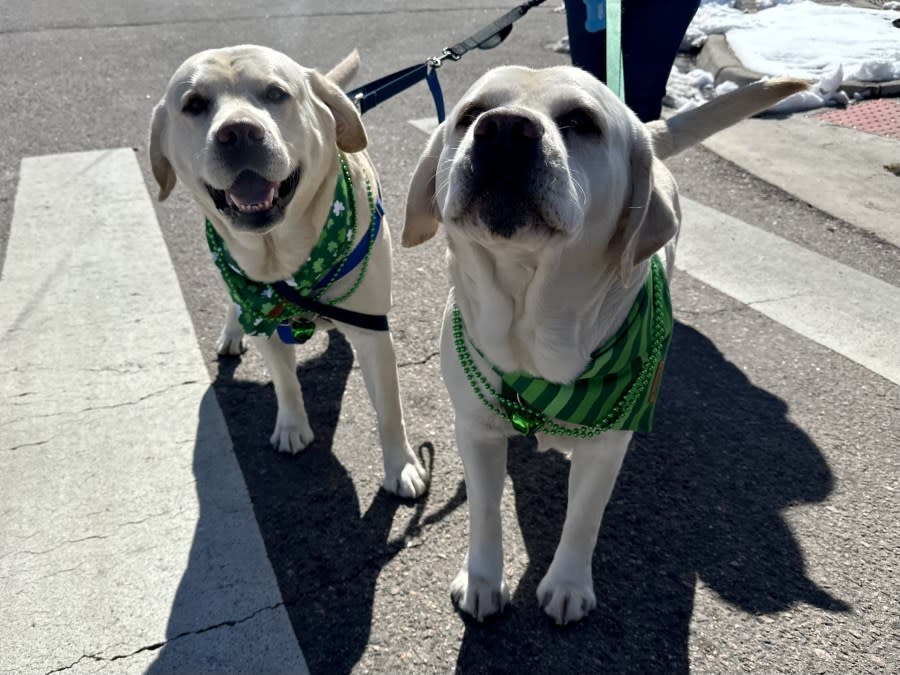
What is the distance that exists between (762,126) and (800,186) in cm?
131

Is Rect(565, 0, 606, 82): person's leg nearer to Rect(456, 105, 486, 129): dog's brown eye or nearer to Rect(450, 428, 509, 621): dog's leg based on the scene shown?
Rect(456, 105, 486, 129): dog's brown eye

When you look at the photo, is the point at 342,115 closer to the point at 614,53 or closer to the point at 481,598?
the point at 614,53

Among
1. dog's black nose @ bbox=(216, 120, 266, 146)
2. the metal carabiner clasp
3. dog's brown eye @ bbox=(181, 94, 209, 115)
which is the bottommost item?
the metal carabiner clasp

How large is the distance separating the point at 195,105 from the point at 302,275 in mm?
701

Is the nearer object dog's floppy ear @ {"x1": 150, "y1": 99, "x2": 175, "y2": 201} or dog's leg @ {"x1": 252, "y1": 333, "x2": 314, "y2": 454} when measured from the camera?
dog's floppy ear @ {"x1": 150, "y1": 99, "x2": 175, "y2": 201}

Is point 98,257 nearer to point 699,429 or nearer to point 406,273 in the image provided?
point 406,273

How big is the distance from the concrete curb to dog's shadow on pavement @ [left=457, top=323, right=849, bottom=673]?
4490mm

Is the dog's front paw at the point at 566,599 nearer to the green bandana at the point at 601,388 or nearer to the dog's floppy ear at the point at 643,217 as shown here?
the green bandana at the point at 601,388

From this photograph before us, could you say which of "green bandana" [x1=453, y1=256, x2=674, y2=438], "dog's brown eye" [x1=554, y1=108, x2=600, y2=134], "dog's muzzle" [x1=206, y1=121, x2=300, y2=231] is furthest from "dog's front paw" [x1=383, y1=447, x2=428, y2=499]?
"dog's brown eye" [x1=554, y1=108, x2=600, y2=134]

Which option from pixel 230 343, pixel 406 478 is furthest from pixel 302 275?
pixel 230 343

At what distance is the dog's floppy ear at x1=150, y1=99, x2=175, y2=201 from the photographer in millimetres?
2773

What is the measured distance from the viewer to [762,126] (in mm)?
6246

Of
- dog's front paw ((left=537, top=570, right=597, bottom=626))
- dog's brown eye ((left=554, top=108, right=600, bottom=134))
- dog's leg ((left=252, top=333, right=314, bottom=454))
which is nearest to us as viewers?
dog's brown eye ((left=554, top=108, right=600, bottom=134))

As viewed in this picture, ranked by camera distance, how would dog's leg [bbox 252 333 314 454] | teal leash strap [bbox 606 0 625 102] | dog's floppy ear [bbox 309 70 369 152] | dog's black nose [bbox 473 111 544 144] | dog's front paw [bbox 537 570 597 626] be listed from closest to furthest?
dog's black nose [bbox 473 111 544 144] → dog's front paw [bbox 537 570 597 626] → teal leash strap [bbox 606 0 625 102] → dog's floppy ear [bbox 309 70 369 152] → dog's leg [bbox 252 333 314 454]
